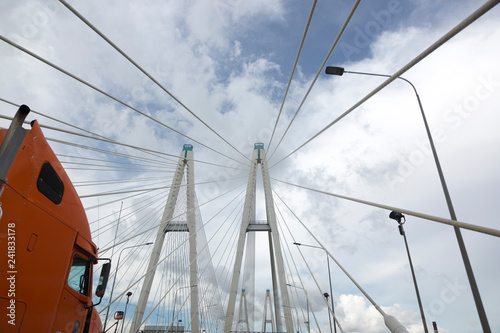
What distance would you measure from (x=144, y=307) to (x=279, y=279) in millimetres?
8500

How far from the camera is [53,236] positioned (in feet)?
16.9

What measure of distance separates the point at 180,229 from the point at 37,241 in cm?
1701

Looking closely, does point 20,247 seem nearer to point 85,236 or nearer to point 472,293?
point 85,236

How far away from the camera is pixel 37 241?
4.73m

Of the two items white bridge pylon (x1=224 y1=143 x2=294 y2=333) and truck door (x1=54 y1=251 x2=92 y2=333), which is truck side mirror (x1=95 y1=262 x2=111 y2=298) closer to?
truck door (x1=54 y1=251 x2=92 y2=333)

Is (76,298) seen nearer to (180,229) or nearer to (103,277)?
(103,277)

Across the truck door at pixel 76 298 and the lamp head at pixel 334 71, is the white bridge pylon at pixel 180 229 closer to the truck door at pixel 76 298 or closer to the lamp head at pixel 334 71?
the lamp head at pixel 334 71

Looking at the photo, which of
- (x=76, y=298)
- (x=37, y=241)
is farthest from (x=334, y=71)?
(x=76, y=298)

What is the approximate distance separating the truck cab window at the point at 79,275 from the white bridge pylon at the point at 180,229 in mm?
12067

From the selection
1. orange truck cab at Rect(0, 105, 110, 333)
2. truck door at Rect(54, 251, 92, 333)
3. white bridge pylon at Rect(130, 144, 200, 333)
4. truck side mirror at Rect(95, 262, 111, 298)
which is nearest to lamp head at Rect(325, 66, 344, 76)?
orange truck cab at Rect(0, 105, 110, 333)

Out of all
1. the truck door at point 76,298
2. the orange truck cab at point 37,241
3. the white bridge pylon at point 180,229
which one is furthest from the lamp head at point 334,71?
the white bridge pylon at point 180,229

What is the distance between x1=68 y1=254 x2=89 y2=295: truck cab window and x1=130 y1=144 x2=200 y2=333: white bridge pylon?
12067mm

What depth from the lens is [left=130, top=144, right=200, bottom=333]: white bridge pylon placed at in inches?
757

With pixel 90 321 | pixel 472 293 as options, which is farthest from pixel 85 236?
pixel 472 293
